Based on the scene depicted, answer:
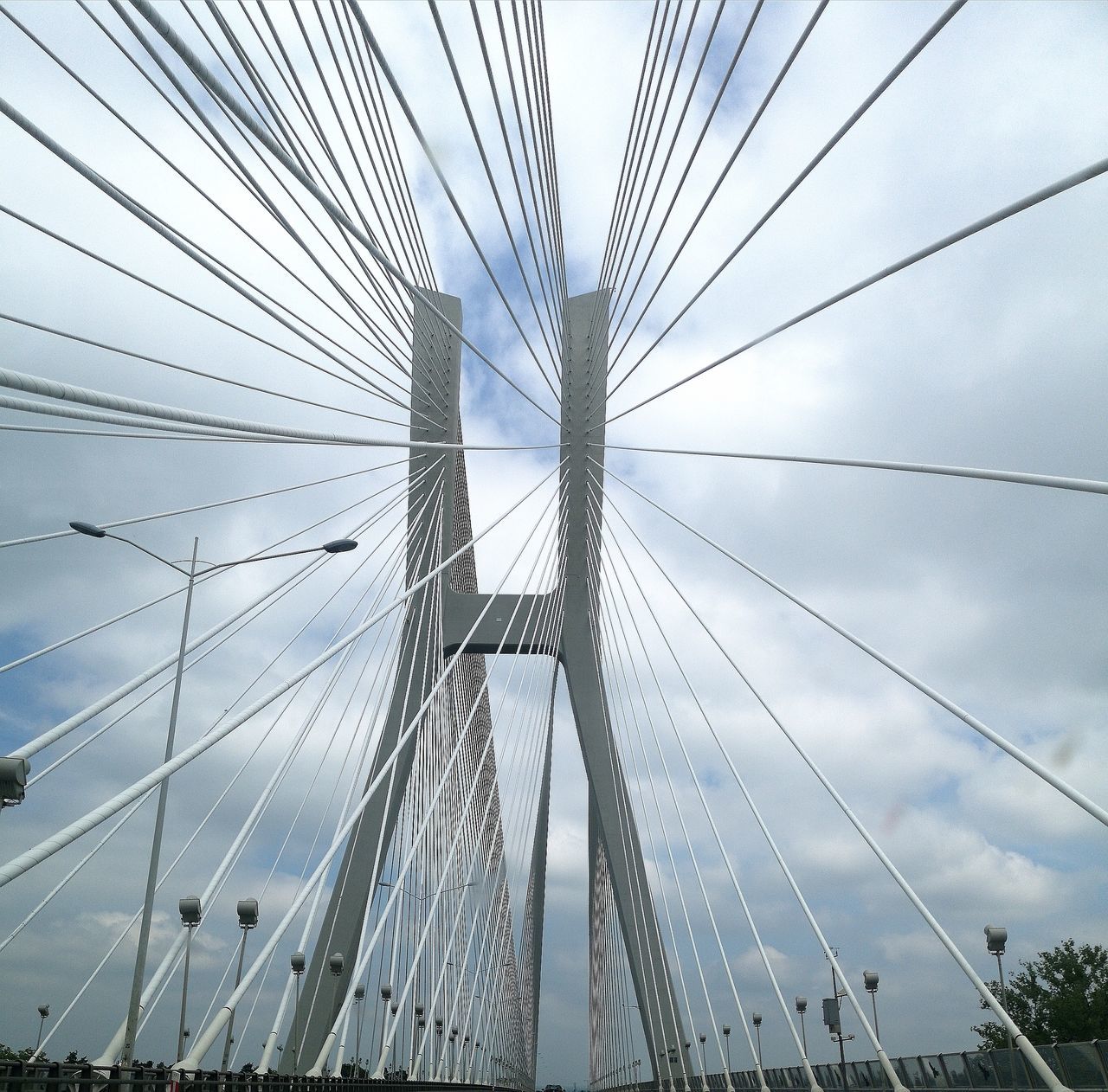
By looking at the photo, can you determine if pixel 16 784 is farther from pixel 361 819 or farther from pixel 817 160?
pixel 361 819

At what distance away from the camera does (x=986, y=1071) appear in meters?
18.2

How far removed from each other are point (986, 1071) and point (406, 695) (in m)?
10.8

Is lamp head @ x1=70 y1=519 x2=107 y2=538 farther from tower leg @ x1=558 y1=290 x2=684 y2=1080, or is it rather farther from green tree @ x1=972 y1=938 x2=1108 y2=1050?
green tree @ x1=972 y1=938 x2=1108 y2=1050

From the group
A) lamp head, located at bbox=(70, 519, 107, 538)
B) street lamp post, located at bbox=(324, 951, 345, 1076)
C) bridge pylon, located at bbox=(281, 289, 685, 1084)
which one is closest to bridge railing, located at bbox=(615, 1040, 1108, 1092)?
bridge pylon, located at bbox=(281, 289, 685, 1084)

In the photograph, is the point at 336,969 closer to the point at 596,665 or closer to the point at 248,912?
the point at 248,912

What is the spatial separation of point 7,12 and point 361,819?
15.7 m

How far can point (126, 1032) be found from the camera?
1148cm

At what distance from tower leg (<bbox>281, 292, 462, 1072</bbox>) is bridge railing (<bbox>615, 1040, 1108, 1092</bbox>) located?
19.4ft

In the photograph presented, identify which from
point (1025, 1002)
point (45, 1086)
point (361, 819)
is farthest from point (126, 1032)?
point (1025, 1002)

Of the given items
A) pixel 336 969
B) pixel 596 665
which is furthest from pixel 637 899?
pixel 336 969

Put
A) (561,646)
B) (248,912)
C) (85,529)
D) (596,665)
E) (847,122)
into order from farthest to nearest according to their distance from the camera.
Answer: (561,646)
(596,665)
(248,912)
(85,529)
(847,122)

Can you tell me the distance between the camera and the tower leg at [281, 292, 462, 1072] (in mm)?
18938

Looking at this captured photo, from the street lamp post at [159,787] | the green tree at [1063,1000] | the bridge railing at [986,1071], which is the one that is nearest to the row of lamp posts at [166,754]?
the street lamp post at [159,787]

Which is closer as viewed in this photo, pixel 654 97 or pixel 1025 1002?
pixel 654 97
